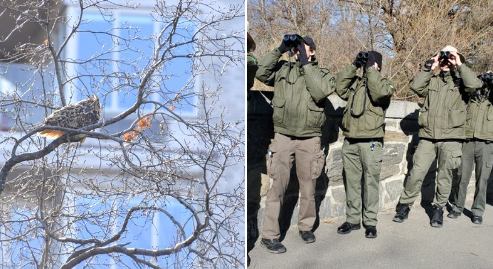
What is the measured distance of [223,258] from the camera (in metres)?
2.44

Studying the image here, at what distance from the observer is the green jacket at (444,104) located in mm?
5105

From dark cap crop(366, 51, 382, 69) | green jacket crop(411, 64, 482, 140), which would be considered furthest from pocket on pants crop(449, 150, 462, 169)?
dark cap crop(366, 51, 382, 69)

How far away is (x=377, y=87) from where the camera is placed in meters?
4.52

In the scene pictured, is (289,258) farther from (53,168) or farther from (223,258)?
(53,168)

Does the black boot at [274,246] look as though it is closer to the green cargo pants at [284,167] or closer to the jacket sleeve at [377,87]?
the green cargo pants at [284,167]

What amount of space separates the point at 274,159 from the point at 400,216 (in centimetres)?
170

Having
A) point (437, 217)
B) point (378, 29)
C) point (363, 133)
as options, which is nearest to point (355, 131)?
point (363, 133)

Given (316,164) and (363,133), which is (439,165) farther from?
(316,164)

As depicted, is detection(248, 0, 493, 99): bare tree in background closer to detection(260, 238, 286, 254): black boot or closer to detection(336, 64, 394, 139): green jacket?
detection(336, 64, 394, 139): green jacket

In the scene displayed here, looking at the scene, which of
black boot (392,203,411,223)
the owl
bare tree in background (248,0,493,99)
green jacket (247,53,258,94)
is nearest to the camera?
the owl

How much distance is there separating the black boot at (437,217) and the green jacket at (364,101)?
1107mm

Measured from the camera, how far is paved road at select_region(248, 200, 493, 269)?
13.6 feet

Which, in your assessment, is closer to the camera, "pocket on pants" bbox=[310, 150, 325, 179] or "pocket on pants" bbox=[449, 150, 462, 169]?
"pocket on pants" bbox=[310, 150, 325, 179]

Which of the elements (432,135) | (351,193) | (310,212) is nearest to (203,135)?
(310,212)
